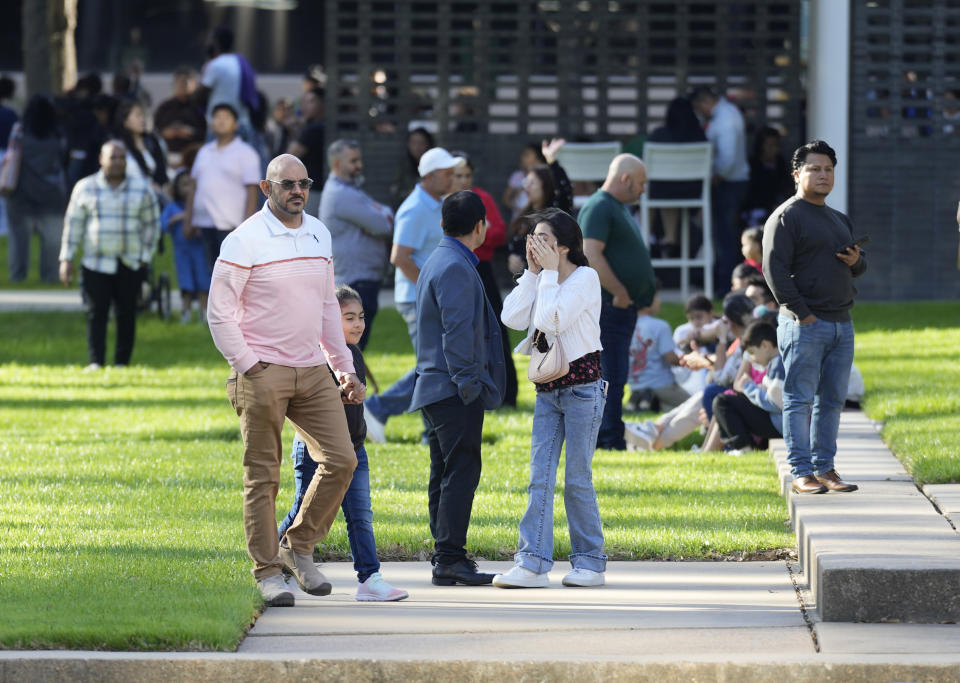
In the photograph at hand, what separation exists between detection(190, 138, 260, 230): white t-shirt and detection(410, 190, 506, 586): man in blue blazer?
27.8 feet

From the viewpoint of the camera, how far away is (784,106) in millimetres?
19109

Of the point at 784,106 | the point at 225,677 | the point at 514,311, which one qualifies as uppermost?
the point at 784,106

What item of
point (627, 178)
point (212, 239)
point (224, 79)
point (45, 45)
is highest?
point (45, 45)

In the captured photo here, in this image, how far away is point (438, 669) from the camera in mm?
6145

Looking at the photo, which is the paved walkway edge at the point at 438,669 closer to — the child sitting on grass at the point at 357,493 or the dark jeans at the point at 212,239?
the child sitting on grass at the point at 357,493

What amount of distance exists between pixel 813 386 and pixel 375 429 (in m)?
4.11

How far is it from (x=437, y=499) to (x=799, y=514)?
1683 mm

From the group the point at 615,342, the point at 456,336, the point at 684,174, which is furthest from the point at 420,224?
the point at 684,174

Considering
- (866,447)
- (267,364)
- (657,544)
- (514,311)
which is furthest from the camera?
(866,447)

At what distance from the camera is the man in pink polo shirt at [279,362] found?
7012 mm

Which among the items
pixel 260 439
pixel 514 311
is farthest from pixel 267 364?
pixel 514 311

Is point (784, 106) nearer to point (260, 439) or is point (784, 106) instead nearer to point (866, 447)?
point (866, 447)

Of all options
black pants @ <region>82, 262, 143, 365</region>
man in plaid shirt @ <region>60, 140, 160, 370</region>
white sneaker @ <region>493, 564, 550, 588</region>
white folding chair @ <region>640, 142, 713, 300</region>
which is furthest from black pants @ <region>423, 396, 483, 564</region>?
white folding chair @ <region>640, 142, 713, 300</region>

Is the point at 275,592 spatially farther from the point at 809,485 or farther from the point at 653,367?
the point at 653,367
